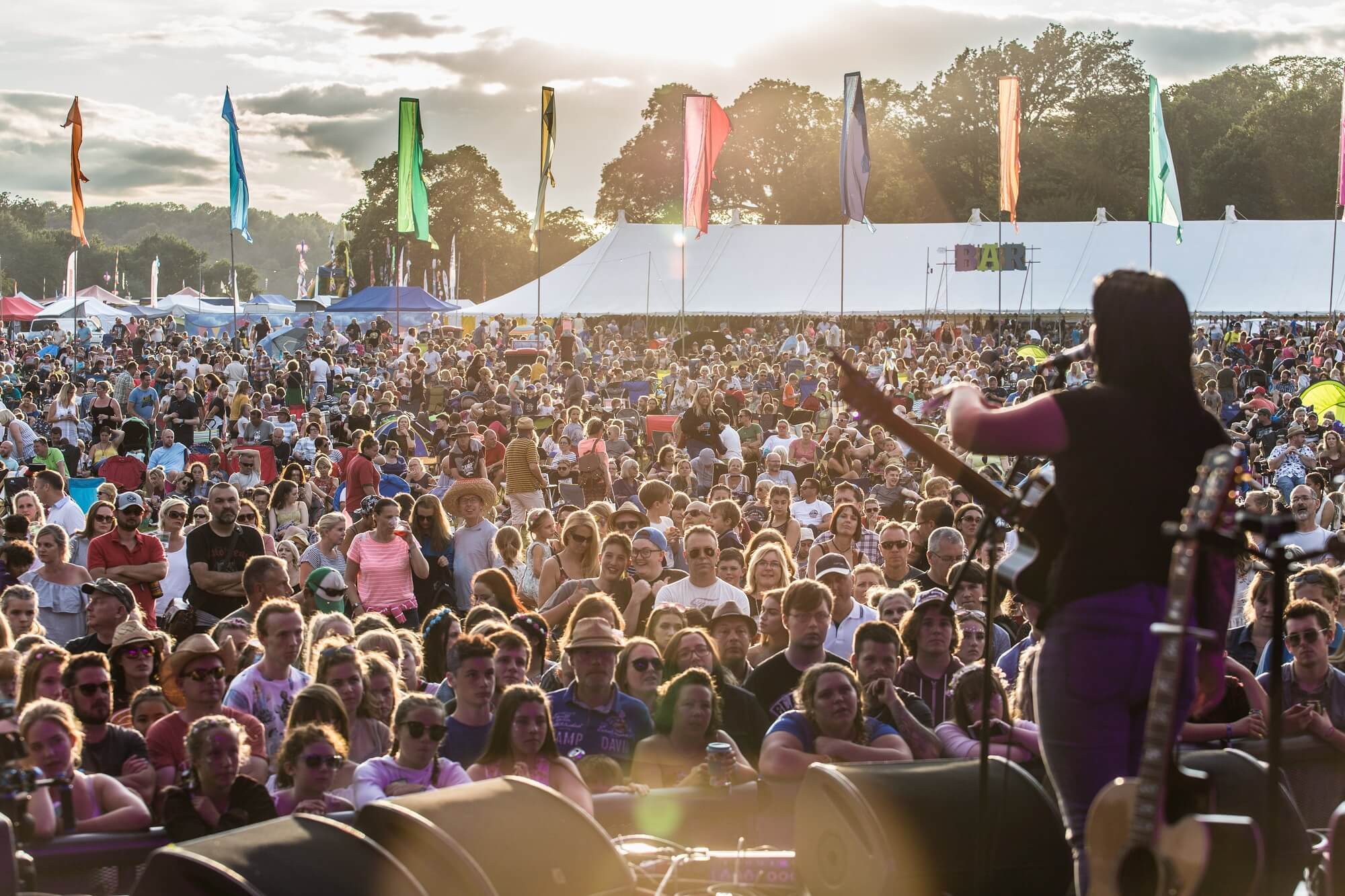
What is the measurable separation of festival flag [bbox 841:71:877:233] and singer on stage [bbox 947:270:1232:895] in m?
19.9

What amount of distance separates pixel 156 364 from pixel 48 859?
85.6 feet

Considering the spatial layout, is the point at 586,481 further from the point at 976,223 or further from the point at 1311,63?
the point at 1311,63

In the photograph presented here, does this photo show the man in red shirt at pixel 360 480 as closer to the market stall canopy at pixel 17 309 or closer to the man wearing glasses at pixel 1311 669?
the man wearing glasses at pixel 1311 669

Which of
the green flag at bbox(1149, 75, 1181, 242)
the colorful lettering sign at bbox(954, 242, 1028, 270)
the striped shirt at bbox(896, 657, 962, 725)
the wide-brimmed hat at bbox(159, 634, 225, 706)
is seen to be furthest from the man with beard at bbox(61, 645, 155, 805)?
the colorful lettering sign at bbox(954, 242, 1028, 270)

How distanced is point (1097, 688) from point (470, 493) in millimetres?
7310

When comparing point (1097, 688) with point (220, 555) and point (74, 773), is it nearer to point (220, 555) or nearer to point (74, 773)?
point (74, 773)

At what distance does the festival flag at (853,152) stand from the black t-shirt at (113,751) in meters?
18.5

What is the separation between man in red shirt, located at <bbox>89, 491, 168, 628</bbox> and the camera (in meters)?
8.91

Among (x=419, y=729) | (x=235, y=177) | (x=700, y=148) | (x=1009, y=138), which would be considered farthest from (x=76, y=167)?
(x=419, y=729)

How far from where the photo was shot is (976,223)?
38312 mm

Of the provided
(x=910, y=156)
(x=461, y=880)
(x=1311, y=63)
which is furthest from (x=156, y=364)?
(x=1311, y=63)

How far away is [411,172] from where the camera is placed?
25.7 meters

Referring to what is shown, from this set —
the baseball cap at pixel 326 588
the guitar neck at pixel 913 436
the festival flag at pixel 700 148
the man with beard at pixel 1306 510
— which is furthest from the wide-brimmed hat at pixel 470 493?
the festival flag at pixel 700 148

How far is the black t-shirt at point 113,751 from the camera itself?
5180mm
